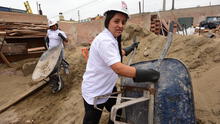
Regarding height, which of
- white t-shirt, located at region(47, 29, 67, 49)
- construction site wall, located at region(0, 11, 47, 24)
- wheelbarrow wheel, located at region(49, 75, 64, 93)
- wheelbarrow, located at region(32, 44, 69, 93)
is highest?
construction site wall, located at region(0, 11, 47, 24)

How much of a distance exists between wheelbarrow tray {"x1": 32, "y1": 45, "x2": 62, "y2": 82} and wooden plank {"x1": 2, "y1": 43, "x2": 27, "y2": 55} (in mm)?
2819

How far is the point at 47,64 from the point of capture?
415 centimetres

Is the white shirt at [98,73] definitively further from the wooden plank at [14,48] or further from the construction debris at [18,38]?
the wooden plank at [14,48]

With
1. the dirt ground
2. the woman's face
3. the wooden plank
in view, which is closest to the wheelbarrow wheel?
the dirt ground

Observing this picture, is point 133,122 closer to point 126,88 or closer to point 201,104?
point 126,88

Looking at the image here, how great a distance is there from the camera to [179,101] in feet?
3.90

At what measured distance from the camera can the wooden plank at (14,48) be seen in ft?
20.2

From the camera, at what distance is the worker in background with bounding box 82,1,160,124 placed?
1134 mm

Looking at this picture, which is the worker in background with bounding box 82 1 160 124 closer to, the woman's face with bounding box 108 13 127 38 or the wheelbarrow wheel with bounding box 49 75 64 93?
the woman's face with bounding box 108 13 127 38

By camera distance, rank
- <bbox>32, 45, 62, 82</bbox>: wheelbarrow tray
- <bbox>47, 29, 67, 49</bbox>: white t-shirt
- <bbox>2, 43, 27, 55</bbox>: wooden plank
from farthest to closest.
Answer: <bbox>2, 43, 27, 55</bbox>: wooden plank → <bbox>47, 29, 67, 49</bbox>: white t-shirt → <bbox>32, 45, 62, 82</bbox>: wheelbarrow tray

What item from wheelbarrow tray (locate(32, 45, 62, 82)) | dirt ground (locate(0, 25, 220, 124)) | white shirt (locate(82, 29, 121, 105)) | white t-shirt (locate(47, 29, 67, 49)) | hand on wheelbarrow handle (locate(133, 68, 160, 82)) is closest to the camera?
hand on wheelbarrow handle (locate(133, 68, 160, 82))

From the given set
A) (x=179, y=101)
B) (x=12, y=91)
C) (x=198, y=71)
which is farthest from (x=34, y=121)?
(x=198, y=71)

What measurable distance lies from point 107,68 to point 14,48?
A: 630 cm

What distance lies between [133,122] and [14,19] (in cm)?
799
